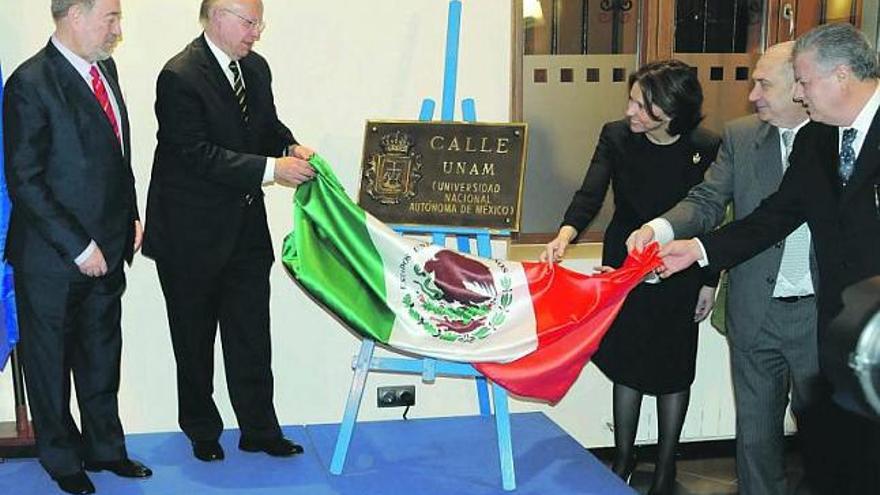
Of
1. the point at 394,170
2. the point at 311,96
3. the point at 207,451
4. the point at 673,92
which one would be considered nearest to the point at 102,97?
the point at 311,96

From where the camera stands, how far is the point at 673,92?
11.0 ft

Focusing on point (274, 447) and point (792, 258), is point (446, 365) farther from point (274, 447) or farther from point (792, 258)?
point (792, 258)

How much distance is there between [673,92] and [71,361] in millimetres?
2188

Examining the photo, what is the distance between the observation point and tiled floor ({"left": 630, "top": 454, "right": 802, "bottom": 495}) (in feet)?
12.8

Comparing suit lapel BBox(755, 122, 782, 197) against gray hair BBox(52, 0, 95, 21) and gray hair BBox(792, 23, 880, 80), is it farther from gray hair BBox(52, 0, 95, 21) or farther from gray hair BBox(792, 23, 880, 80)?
gray hair BBox(52, 0, 95, 21)

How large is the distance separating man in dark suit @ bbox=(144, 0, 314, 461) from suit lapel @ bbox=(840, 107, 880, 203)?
1.66m

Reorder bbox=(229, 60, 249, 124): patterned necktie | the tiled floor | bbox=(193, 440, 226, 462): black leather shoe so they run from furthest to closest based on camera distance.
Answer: the tiled floor < bbox=(193, 440, 226, 462): black leather shoe < bbox=(229, 60, 249, 124): patterned necktie

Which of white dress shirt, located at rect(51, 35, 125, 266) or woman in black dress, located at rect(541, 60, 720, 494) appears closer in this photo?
white dress shirt, located at rect(51, 35, 125, 266)

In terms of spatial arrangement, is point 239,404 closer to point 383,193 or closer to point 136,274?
point 136,274

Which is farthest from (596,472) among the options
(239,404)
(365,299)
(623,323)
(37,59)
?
(37,59)

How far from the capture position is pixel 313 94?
3791mm

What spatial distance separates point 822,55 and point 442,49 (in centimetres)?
164

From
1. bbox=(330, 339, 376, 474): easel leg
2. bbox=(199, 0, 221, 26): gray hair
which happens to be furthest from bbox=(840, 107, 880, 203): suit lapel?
bbox=(199, 0, 221, 26): gray hair

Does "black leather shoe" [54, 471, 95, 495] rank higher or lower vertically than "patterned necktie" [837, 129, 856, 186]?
lower
